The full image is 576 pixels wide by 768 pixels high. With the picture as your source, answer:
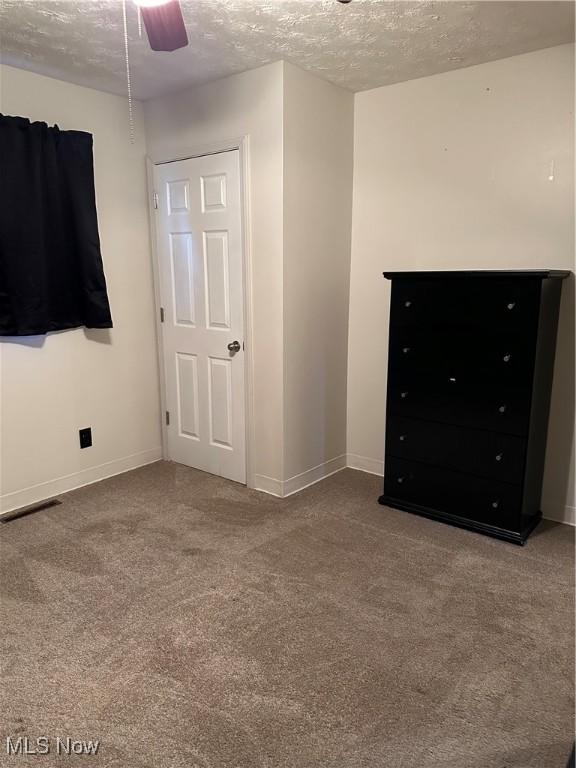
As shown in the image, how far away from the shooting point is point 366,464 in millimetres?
3795

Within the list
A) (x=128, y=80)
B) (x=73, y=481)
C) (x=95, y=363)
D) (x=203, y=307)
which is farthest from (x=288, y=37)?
(x=73, y=481)

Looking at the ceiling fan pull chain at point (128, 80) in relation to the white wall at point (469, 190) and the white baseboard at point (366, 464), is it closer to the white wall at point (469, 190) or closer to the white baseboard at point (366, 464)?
the white wall at point (469, 190)

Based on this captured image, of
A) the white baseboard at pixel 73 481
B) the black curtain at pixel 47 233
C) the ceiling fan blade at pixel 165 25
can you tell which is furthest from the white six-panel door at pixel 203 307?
the ceiling fan blade at pixel 165 25

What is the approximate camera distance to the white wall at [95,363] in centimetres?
313

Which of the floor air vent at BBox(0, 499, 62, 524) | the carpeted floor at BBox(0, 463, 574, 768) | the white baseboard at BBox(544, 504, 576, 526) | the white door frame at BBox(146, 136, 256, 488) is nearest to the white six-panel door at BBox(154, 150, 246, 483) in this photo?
the white door frame at BBox(146, 136, 256, 488)

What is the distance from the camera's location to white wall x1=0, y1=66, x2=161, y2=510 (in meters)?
3.13

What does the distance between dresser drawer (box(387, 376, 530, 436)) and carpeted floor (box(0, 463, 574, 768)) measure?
1.96ft

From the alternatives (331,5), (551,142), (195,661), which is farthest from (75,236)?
(551,142)

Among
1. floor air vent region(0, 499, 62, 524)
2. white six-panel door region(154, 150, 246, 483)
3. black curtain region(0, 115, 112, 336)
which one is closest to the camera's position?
black curtain region(0, 115, 112, 336)

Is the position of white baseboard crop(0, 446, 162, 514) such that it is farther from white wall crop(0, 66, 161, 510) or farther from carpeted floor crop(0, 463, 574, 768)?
carpeted floor crop(0, 463, 574, 768)

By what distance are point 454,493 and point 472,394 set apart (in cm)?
56

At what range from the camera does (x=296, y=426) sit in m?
3.38

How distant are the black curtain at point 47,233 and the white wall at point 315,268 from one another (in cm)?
120

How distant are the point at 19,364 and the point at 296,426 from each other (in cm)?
165
